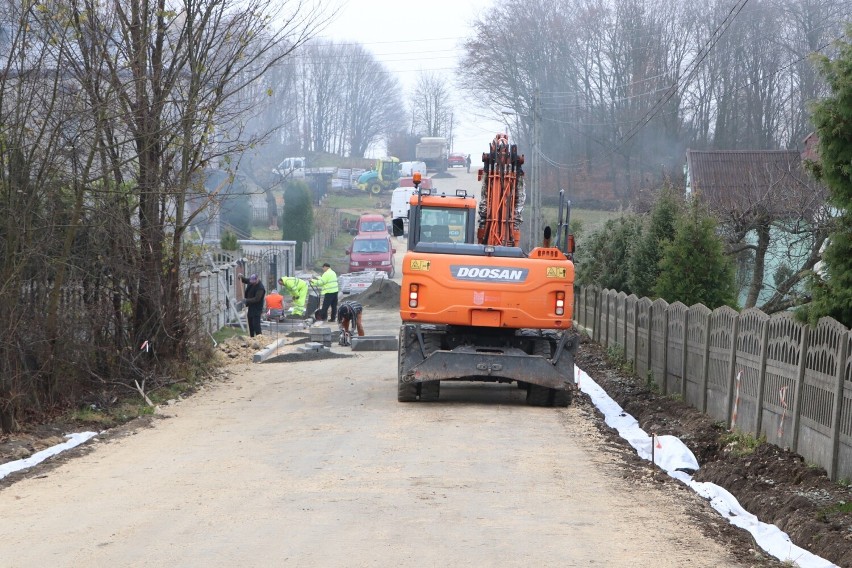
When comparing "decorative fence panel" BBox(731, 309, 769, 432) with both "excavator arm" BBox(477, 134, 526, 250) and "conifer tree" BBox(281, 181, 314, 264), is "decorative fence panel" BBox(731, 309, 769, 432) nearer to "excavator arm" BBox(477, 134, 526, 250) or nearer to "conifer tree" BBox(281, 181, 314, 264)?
"excavator arm" BBox(477, 134, 526, 250)

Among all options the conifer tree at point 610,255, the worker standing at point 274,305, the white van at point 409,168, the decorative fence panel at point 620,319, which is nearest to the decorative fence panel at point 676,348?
the decorative fence panel at point 620,319

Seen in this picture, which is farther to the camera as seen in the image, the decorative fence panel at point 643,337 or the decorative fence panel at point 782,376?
the decorative fence panel at point 643,337

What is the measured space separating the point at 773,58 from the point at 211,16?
120 ft

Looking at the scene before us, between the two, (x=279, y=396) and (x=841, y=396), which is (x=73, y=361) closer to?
(x=279, y=396)

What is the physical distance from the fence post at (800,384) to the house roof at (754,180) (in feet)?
5.44

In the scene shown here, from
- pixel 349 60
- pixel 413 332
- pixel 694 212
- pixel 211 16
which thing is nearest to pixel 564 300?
pixel 413 332

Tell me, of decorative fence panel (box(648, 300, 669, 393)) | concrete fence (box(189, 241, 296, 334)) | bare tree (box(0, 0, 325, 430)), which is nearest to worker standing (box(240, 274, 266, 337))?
concrete fence (box(189, 241, 296, 334))

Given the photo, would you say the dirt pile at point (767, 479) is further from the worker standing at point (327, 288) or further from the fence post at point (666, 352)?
the worker standing at point (327, 288)

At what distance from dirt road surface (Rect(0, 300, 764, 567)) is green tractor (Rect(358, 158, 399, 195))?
7454cm

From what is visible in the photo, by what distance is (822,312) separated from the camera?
9.70 metres

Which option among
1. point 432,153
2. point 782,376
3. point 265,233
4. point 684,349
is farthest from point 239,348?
point 432,153

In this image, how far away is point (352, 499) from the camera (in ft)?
29.2

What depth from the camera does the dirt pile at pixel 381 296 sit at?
138 feet

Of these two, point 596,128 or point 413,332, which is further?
point 596,128
